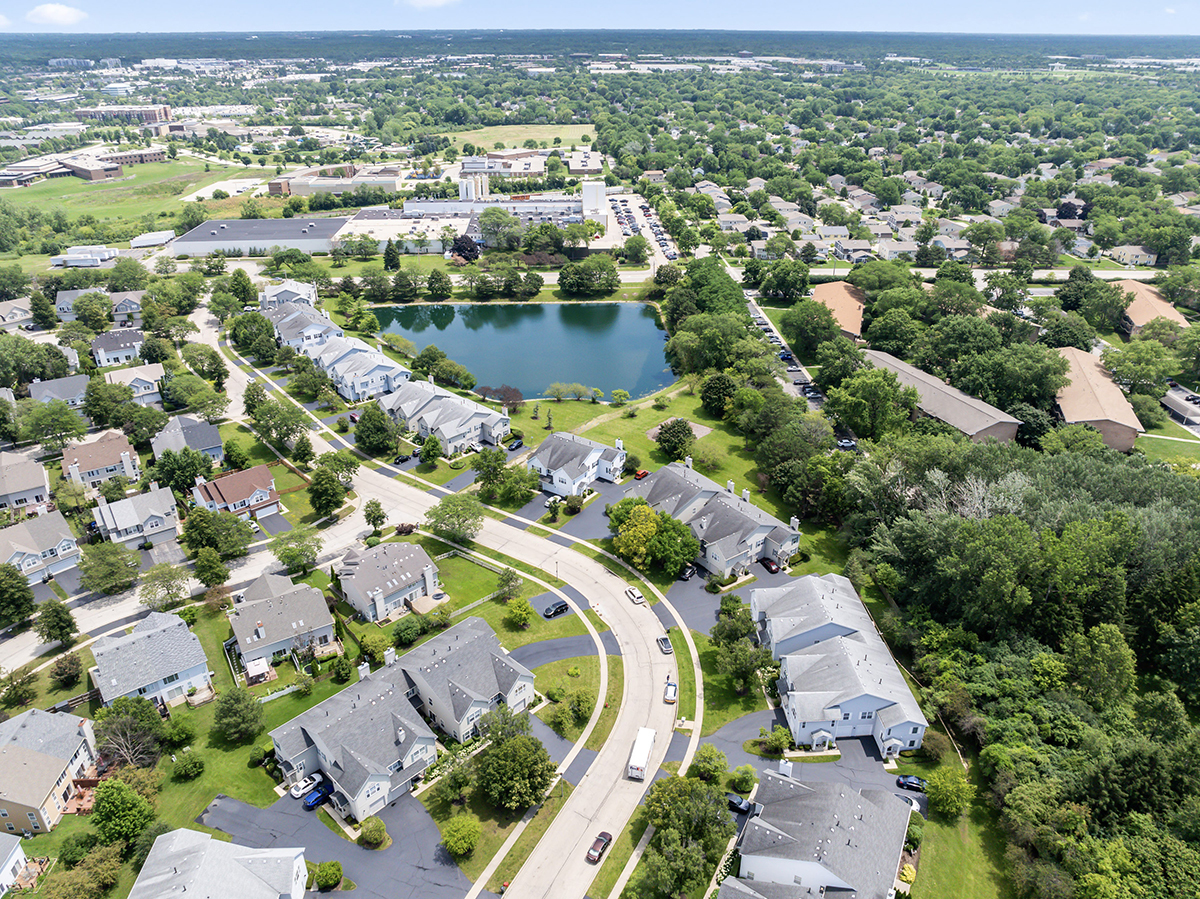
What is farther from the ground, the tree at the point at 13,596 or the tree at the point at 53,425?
the tree at the point at 53,425

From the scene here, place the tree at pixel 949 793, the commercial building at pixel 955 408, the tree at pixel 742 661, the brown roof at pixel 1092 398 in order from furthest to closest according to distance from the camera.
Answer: the brown roof at pixel 1092 398 → the commercial building at pixel 955 408 → the tree at pixel 742 661 → the tree at pixel 949 793

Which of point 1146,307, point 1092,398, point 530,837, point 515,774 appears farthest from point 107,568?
point 1146,307

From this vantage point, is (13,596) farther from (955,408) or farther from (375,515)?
(955,408)

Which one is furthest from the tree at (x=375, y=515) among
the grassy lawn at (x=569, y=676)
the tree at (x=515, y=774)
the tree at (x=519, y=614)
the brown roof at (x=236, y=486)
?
the tree at (x=515, y=774)

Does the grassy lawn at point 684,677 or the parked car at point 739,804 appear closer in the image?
the parked car at point 739,804

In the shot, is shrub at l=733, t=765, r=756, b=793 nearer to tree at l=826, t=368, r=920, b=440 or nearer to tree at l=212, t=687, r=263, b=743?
tree at l=212, t=687, r=263, b=743

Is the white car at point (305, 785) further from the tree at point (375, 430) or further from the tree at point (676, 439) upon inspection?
the tree at point (676, 439)

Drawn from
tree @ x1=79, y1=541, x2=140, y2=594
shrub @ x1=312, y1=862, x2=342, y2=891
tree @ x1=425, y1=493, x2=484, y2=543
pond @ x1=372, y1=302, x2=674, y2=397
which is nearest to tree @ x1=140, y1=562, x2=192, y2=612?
tree @ x1=79, y1=541, x2=140, y2=594
